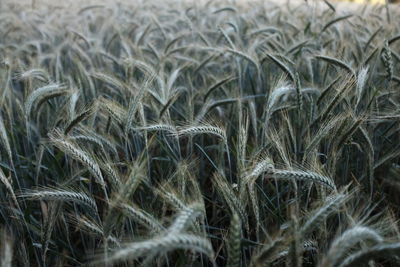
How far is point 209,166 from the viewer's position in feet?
7.13

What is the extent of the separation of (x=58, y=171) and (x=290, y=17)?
121 inches

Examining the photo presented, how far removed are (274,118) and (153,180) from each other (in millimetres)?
712

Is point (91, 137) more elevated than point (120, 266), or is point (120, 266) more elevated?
point (91, 137)

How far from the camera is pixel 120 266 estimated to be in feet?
5.18

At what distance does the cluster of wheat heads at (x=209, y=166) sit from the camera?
107 centimetres

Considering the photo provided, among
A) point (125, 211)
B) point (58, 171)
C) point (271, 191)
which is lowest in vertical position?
point (271, 191)

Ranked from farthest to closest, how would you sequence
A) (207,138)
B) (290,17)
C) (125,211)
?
(290,17) < (207,138) < (125,211)

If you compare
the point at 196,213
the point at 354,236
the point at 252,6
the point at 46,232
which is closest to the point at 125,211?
the point at 196,213

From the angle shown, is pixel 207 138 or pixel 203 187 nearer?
pixel 203 187

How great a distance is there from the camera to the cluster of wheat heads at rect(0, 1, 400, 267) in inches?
42.1

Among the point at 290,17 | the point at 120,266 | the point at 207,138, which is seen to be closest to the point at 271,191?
the point at 207,138

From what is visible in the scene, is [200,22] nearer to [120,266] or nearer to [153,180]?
[153,180]

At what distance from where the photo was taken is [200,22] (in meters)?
4.30

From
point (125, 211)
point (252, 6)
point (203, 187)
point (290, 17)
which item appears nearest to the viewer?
point (125, 211)
